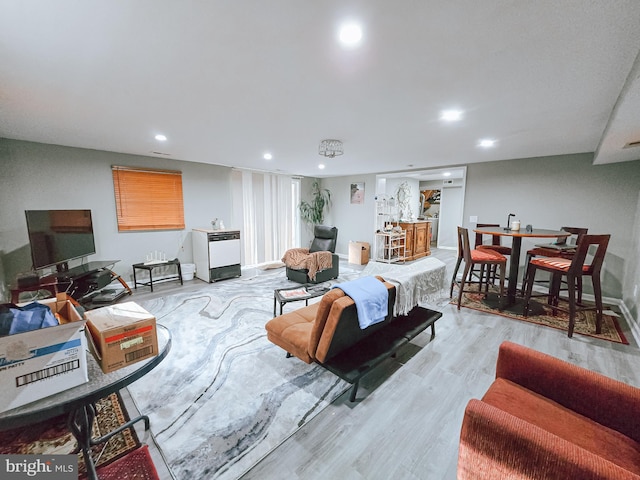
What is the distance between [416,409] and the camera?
1.81 m

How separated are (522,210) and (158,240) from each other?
6580 mm

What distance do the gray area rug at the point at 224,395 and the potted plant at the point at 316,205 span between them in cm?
422

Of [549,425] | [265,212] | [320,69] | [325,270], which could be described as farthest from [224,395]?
[265,212]

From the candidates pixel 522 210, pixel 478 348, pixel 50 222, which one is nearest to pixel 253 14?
pixel 478 348

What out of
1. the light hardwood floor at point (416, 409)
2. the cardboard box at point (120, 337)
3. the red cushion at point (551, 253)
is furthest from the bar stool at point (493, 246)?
the cardboard box at point (120, 337)

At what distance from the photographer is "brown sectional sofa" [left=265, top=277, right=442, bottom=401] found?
1730 millimetres

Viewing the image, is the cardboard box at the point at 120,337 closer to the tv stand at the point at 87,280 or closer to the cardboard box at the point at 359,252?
the tv stand at the point at 87,280

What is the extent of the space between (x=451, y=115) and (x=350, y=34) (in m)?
1.54

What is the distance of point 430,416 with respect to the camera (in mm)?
1752

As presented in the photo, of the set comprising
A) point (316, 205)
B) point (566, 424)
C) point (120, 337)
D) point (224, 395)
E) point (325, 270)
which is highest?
point (316, 205)

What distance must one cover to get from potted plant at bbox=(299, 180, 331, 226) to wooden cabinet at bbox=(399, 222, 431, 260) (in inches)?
86.3

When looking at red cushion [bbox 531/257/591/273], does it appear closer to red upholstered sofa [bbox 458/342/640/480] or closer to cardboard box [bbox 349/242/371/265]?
red upholstered sofa [bbox 458/342/640/480]

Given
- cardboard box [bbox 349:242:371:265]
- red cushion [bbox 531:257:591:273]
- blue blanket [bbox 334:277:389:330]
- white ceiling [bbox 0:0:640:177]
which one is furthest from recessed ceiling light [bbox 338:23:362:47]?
cardboard box [bbox 349:242:371:265]

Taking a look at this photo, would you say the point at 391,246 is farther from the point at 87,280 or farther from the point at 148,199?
the point at 87,280
